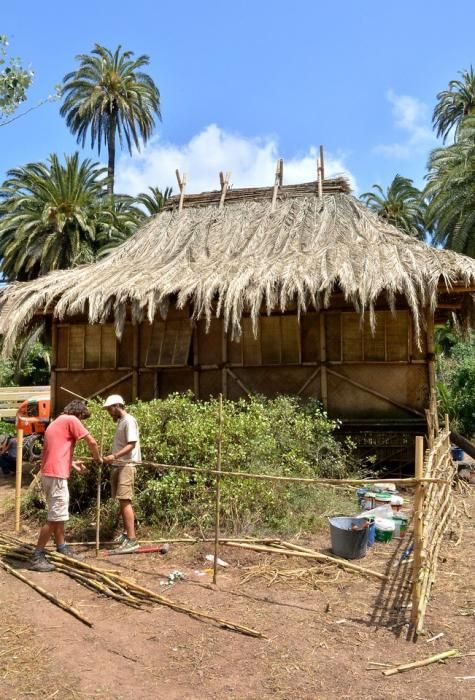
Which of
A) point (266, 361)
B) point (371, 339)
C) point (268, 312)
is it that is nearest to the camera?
point (268, 312)

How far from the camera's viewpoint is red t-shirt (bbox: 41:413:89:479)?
5867mm

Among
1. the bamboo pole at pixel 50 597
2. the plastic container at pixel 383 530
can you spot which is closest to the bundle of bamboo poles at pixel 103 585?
the bamboo pole at pixel 50 597

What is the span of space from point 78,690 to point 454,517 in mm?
5182

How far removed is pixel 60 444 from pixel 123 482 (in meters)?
0.74

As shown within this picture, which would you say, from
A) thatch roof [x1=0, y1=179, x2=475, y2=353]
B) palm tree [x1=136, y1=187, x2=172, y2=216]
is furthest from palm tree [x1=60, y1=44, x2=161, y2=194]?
thatch roof [x1=0, y1=179, x2=475, y2=353]

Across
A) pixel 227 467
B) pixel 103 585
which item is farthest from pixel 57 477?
pixel 227 467

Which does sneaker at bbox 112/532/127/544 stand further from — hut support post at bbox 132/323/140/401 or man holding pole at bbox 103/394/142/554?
hut support post at bbox 132/323/140/401

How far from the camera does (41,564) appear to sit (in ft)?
18.6

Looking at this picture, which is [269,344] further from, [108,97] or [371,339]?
[108,97]

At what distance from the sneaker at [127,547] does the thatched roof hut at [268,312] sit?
3.75 metres

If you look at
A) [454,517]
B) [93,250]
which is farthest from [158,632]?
[93,250]

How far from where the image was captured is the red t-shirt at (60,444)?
5.87m

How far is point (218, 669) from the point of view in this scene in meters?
3.70

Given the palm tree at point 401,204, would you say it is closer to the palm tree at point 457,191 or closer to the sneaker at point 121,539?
the palm tree at point 457,191
